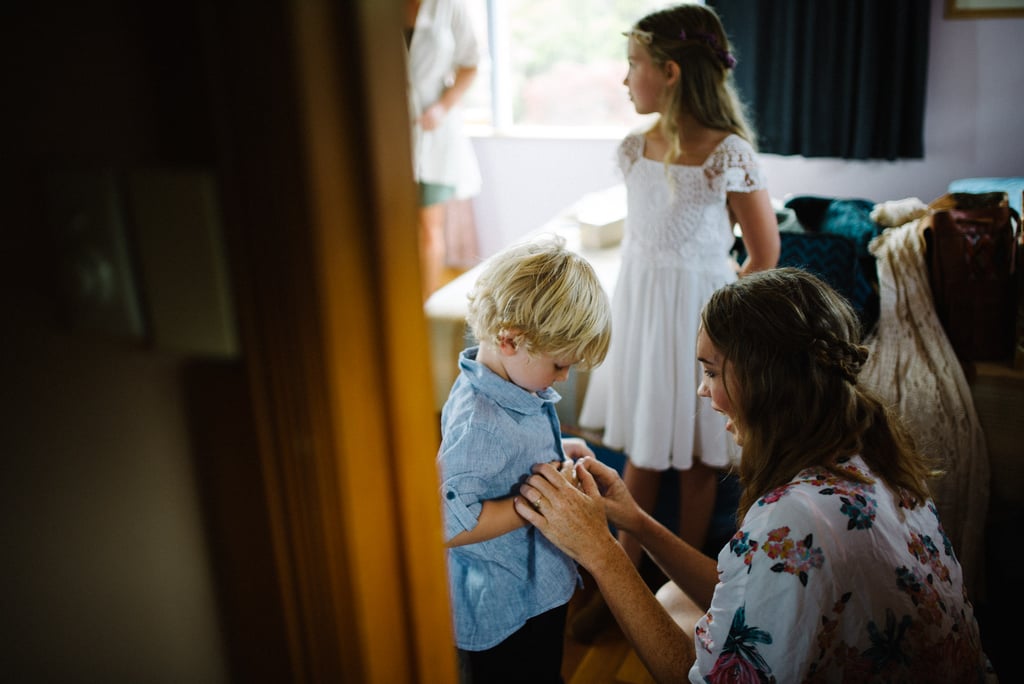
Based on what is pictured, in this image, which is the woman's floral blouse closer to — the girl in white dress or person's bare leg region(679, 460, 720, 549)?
the girl in white dress

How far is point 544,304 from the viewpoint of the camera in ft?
3.76

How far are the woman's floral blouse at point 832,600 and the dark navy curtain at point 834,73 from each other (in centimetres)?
342

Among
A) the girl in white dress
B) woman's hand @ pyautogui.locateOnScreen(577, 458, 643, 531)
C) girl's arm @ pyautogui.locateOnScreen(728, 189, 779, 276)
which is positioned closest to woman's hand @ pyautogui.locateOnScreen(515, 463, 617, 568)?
woman's hand @ pyautogui.locateOnScreen(577, 458, 643, 531)

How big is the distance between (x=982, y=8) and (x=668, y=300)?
9.08ft

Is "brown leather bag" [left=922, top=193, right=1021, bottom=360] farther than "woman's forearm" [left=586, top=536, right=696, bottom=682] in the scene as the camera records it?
Yes

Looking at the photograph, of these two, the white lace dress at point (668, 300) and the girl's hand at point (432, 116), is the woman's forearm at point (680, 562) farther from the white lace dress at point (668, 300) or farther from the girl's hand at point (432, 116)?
the girl's hand at point (432, 116)

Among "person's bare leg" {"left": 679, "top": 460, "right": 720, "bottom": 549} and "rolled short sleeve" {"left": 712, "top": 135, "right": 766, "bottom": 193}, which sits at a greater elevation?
"rolled short sleeve" {"left": 712, "top": 135, "right": 766, "bottom": 193}

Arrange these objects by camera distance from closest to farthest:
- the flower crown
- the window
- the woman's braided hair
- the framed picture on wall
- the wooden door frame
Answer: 1. the wooden door frame
2. the woman's braided hair
3. the flower crown
4. the framed picture on wall
5. the window

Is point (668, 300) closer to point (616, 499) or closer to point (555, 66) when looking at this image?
point (616, 499)

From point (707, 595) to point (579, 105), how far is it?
14.3 feet

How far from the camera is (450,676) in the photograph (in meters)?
0.62

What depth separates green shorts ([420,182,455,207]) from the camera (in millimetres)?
3617

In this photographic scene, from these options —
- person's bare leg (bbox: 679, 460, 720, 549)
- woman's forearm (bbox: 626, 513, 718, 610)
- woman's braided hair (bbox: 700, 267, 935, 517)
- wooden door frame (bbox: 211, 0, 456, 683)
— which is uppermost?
wooden door frame (bbox: 211, 0, 456, 683)

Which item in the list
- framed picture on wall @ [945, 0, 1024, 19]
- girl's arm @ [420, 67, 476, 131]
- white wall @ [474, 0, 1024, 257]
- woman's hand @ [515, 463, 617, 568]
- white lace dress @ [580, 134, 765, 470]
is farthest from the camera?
white wall @ [474, 0, 1024, 257]
